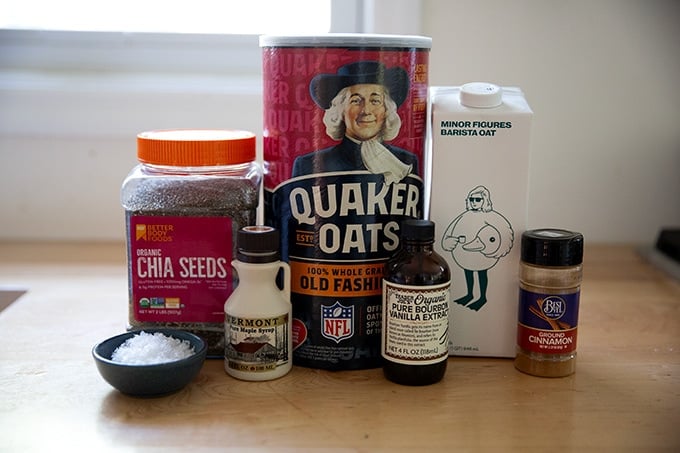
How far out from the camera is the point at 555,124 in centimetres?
120

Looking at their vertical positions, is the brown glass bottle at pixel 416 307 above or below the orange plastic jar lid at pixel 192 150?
below

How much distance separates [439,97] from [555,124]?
42cm

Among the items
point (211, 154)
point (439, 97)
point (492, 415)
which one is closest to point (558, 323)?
point (492, 415)

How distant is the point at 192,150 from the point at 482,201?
27cm

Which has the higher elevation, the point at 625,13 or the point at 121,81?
the point at 625,13

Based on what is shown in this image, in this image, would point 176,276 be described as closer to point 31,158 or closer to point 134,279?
point 134,279

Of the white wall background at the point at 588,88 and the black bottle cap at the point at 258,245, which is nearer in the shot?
the black bottle cap at the point at 258,245

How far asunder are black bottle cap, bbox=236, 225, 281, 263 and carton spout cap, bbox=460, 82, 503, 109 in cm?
22

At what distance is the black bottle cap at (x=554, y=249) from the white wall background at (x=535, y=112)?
456mm

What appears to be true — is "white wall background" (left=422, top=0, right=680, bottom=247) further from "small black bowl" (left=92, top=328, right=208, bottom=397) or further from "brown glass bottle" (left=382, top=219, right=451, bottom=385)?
"small black bowl" (left=92, top=328, right=208, bottom=397)

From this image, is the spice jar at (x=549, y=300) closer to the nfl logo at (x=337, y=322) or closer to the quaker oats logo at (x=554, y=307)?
the quaker oats logo at (x=554, y=307)

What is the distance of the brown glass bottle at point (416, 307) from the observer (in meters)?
0.74

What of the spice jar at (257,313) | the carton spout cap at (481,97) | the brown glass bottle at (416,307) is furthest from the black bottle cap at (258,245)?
the carton spout cap at (481,97)

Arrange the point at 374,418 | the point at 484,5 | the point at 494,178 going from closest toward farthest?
the point at 374,418 < the point at 494,178 < the point at 484,5
